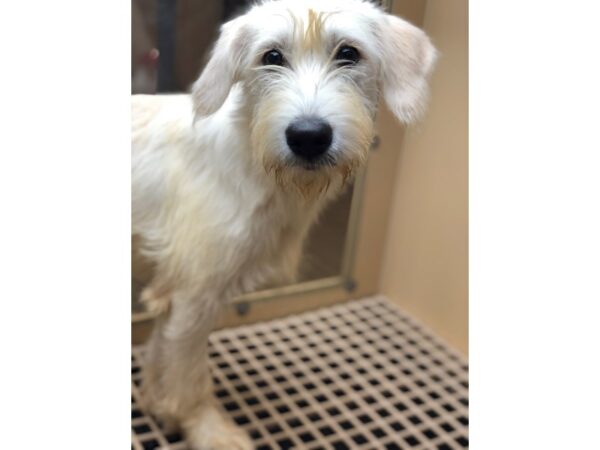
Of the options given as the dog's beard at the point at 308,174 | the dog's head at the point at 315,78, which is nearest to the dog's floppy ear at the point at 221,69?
the dog's head at the point at 315,78

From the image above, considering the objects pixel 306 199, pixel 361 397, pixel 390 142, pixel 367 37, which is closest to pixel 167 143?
pixel 306 199

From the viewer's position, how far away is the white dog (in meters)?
1.04

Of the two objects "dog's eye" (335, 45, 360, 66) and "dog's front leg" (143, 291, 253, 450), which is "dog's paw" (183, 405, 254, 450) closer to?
"dog's front leg" (143, 291, 253, 450)

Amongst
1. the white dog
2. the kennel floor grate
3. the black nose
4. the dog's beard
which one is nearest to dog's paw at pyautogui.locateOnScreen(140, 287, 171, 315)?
the white dog

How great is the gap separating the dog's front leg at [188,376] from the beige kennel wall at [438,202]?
0.58m

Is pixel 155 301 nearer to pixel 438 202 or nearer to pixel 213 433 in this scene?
pixel 213 433

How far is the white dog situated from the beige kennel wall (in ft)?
0.24

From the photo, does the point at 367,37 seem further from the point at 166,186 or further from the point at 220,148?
the point at 166,186

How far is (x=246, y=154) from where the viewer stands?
1.25m

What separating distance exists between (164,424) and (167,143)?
0.64 m

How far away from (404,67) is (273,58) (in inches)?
9.1

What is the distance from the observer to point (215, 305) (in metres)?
1.37

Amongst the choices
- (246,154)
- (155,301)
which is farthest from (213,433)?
(246,154)
